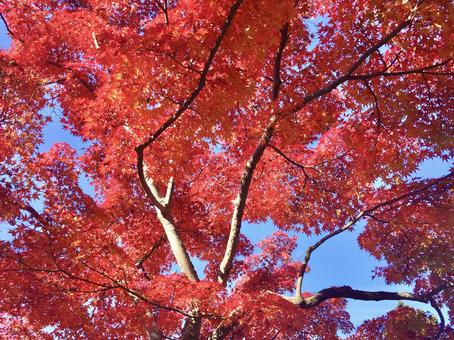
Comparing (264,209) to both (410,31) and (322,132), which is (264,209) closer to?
(322,132)

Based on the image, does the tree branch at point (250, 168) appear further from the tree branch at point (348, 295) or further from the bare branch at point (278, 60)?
the tree branch at point (348, 295)

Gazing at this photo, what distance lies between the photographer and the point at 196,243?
33.7ft

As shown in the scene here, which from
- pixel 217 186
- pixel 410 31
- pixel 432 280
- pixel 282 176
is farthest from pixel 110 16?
pixel 432 280

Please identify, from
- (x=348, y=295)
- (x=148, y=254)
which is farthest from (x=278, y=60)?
(x=148, y=254)

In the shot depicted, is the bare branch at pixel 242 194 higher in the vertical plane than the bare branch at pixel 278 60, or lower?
lower

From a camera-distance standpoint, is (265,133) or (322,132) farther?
(322,132)

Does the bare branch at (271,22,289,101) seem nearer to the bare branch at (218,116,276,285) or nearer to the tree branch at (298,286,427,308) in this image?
the bare branch at (218,116,276,285)

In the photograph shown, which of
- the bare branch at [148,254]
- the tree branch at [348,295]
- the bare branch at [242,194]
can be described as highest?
the bare branch at [148,254]

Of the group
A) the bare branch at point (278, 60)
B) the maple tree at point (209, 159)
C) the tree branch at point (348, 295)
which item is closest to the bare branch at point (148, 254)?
the maple tree at point (209, 159)

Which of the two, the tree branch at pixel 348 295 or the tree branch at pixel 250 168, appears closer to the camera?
the tree branch at pixel 250 168

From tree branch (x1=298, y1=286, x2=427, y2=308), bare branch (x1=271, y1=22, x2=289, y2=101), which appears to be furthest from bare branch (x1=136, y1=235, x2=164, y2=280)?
bare branch (x1=271, y1=22, x2=289, y2=101)

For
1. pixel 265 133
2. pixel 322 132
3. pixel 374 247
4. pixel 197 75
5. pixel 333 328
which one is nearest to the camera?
pixel 197 75

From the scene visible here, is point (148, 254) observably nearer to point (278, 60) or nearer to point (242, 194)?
point (242, 194)

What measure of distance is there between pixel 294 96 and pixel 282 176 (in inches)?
138
